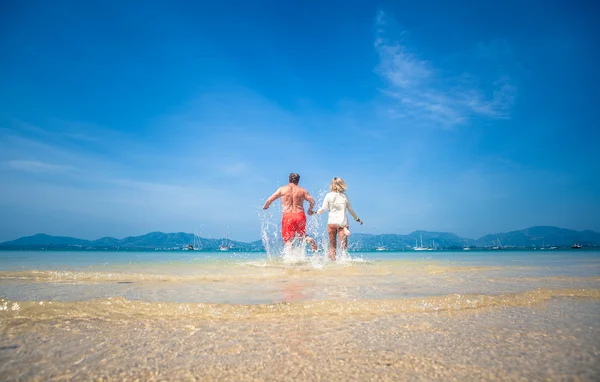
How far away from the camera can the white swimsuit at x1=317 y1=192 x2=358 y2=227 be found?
30.8 feet

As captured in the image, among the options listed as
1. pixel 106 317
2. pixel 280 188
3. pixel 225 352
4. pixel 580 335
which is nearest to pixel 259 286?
pixel 106 317

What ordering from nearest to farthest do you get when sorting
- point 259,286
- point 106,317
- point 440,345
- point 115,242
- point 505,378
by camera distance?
point 505,378, point 440,345, point 106,317, point 259,286, point 115,242

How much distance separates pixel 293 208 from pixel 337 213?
1351 mm

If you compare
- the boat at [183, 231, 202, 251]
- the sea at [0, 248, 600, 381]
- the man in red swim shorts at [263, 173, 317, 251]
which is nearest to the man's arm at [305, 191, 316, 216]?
the man in red swim shorts at [263, 173, 317, 251]

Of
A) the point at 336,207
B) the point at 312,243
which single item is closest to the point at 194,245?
the point at 312,243

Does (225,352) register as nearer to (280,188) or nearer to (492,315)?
(492,315)

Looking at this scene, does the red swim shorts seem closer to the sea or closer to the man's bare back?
the man's bare back

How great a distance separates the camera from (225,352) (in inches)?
58.7

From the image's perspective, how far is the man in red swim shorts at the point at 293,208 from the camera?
9281 mm

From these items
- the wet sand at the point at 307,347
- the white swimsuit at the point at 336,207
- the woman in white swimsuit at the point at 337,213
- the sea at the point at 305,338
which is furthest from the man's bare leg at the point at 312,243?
the wet sand at the point at 307,347

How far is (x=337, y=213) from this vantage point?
945cm

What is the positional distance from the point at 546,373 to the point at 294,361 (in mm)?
999

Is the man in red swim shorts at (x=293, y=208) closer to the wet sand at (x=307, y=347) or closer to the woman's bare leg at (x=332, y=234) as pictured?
the woman's bare leg at (x=332, y=234)

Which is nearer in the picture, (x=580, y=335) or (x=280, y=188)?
(x=580, y=335)
